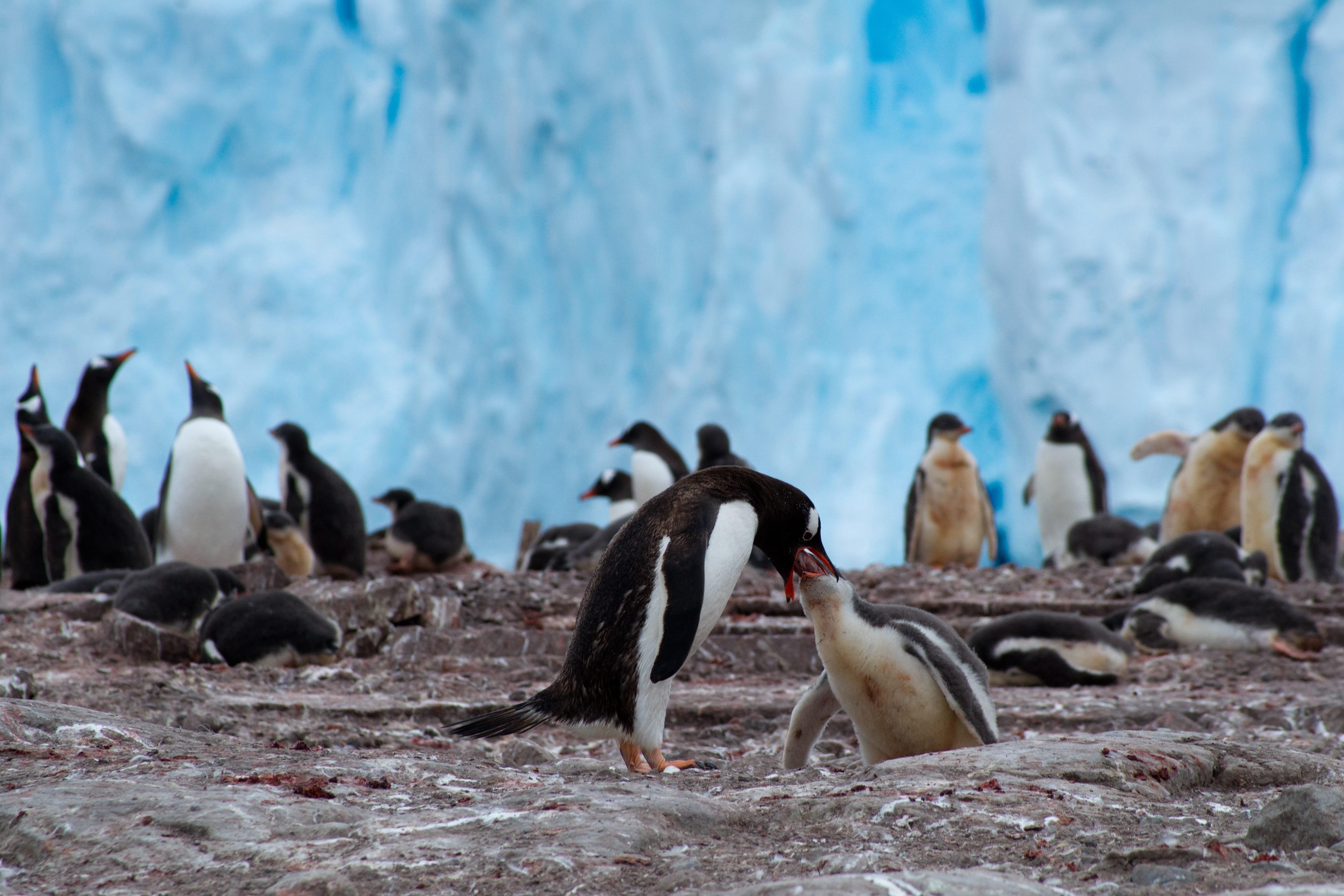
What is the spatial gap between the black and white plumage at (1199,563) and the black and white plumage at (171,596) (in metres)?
4.04

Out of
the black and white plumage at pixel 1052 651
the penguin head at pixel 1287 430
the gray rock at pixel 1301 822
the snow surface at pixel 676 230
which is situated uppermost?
the snow surface at pixel 676 230

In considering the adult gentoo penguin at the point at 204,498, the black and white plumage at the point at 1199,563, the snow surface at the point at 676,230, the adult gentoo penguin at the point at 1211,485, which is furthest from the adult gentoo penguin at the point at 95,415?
the adult gentoo penguin at the point at 1211,485

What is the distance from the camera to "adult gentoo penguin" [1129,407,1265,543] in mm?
7660

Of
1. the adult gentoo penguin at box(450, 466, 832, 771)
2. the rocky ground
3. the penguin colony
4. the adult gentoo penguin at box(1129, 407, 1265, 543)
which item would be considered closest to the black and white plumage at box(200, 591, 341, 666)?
the penguin colony

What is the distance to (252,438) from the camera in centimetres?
1273

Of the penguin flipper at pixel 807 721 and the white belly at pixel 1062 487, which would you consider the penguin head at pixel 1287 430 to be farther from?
the penguin flipper at pixel 807 721

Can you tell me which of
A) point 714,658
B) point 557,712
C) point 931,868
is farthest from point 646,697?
point 714,658

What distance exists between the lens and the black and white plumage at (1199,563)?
5383 millimetres

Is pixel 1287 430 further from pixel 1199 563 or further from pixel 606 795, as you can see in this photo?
pixel 606 795

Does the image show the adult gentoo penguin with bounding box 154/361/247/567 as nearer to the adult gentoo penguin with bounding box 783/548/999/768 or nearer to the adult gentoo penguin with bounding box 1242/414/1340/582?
the adult gentoo penguin with bounding box 783/548/999/768

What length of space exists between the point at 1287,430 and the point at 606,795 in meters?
6.33

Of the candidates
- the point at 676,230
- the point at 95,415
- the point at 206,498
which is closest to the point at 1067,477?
the point at 206,498

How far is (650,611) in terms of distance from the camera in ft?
7.39

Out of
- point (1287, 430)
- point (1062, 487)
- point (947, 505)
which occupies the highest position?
point (1287, 430)
